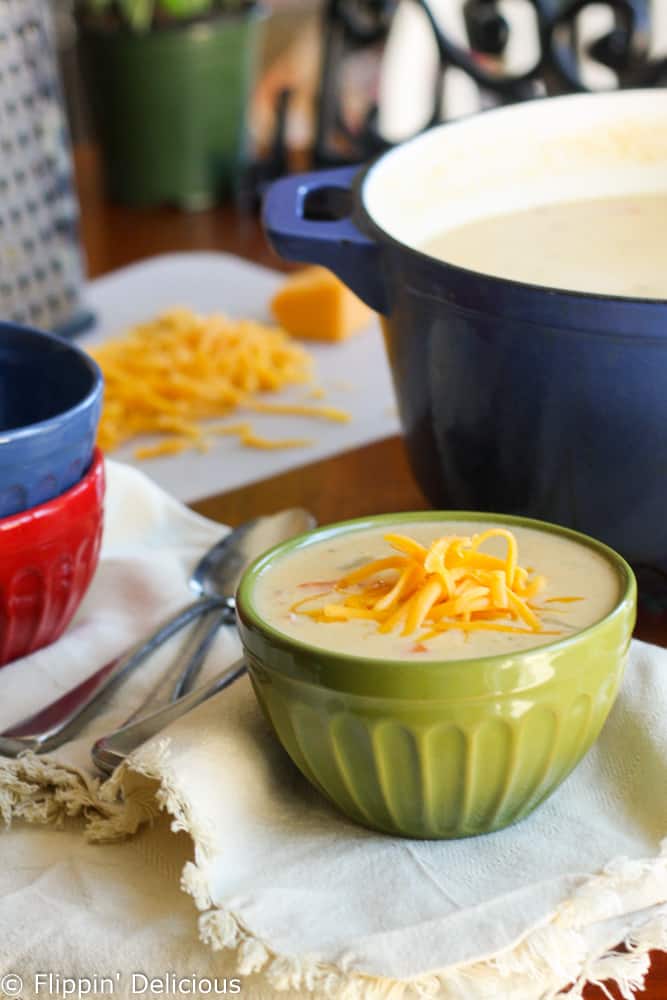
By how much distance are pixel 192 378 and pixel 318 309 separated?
0.17 metres

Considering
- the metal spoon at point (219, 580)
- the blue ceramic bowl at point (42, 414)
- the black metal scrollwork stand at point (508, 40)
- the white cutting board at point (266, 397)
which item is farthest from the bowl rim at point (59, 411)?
the black metal scrollwork stand at point (508, 40)

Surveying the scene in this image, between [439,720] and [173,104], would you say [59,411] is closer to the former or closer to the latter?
[439,720]

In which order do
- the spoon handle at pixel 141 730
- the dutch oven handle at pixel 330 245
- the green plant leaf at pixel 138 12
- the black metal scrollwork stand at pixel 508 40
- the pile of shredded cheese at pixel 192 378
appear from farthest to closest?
the green plant leaf at pixel 138 12 → the black metal scrollwork stand at pixel 508 40 → the pile of shredded cheese at pixel 192 378 → the dutch oven handle at pixel 330 245 → the spoon handle at pixel 141 730

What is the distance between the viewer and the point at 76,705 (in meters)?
0.68

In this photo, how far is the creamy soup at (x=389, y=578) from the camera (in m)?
0.53

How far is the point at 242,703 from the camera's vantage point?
0.62 m

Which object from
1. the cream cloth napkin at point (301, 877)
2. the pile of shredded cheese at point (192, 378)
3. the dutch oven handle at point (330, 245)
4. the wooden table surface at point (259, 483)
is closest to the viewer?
the cream cloth napkin at point (301, 877)

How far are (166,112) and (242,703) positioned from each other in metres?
1.15

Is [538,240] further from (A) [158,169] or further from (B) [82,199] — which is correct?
(B) [82,199]

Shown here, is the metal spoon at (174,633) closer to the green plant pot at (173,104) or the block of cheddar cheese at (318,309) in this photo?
the block of cheddar cheese at (318,309)

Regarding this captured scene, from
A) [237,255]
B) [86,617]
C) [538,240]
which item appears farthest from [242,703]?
[237,255]

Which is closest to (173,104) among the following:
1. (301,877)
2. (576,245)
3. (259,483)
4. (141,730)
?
(259,483)

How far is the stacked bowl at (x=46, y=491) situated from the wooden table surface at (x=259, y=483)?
0.65 feet

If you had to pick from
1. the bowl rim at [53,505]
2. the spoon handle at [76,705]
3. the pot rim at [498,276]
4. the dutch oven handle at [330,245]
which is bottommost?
the spoon handle at [76,705]
